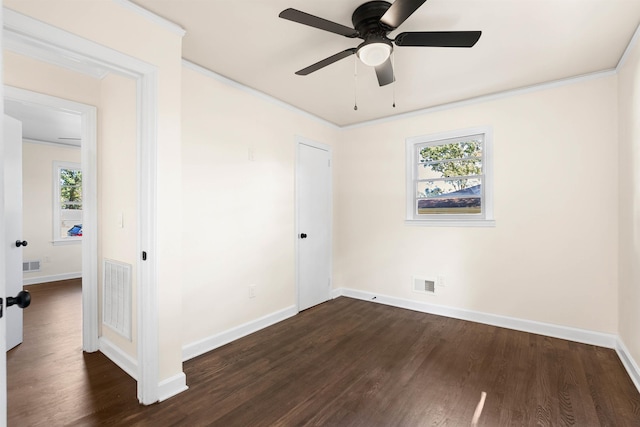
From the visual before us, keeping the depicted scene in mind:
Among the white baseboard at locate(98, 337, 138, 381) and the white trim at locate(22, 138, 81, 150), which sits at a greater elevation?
the white trim at locate(22, 138, 81, 150)

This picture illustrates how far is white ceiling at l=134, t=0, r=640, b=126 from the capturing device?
1.97 m

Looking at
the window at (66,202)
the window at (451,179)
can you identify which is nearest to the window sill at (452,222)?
the window at (451,179)

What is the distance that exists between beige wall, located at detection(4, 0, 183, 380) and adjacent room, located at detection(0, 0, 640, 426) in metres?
0.01

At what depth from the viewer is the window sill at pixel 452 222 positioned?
3.39 m

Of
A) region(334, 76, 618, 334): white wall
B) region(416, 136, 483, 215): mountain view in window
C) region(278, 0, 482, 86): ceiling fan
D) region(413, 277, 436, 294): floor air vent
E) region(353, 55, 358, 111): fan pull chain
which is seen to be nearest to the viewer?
region(278, 0, 482, 86): ceiling fan

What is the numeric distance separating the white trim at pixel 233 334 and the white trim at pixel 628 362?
3.03m

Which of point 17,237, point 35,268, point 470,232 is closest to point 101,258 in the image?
point 17,237

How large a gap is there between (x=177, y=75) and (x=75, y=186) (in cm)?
552

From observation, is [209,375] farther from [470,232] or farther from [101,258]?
[470,232]

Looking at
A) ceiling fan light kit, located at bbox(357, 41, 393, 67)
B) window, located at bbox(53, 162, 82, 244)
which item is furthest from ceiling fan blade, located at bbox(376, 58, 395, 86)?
window, located at bbox(53, 162, 82, 244)

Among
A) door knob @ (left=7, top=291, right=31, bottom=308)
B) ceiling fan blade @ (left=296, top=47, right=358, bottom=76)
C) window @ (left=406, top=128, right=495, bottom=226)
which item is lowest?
door knob @ (left=7, top=291, right=31, bottom=308)

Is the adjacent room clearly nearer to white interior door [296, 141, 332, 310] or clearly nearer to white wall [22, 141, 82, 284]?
white interior door [296, 141, 332, 310]

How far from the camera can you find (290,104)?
367cm

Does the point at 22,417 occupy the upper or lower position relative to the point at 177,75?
lower
